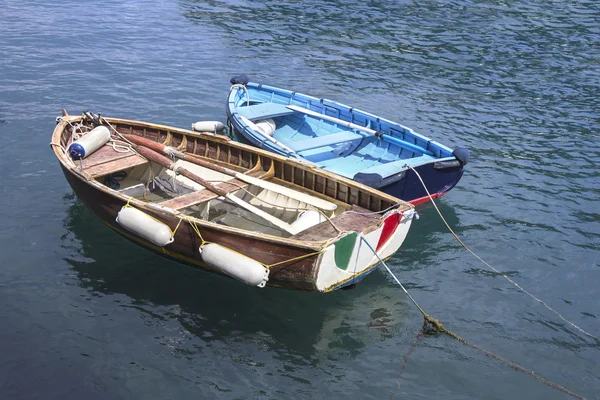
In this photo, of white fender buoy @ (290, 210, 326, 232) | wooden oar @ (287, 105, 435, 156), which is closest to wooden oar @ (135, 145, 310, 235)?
white fender buoy @ (290, 210, 326, 232)

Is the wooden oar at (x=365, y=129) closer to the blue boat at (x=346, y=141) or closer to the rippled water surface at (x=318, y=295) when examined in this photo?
the blue boat at (x=346, y=141)

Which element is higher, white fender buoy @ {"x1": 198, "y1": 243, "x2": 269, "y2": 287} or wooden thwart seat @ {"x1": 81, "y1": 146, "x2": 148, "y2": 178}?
wooden thwart seat @ {"x1": 81, "y1": 146, "x2": 148, "y2": 178}

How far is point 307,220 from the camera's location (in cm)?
1423

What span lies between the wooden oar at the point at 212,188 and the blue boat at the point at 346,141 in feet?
8.72

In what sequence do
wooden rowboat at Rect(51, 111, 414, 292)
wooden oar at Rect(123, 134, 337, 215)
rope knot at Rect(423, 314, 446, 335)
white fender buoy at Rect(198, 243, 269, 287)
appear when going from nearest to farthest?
white fender buoy at Rect(198, 243, 269, 287)
wooden rowboat at Rect(51, 111, 414, 292)
rope knot at Rect(423, 314, 446, 335)
wooden oar at Rect(123, 134, 337, 215)

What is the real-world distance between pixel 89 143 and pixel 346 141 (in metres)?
7.15

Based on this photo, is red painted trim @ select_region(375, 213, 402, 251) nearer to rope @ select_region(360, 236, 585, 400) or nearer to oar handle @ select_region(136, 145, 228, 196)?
rope @ select_region(360, 236, 585, 400)

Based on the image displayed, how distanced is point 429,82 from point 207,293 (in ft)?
55.8

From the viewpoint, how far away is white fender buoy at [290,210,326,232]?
46.2 ft

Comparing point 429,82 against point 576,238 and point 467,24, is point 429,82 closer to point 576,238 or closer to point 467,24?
point 467,24

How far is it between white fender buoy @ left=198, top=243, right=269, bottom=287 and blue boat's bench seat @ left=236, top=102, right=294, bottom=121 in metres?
8.09

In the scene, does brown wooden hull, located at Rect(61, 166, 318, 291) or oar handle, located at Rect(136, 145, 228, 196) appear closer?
brown wooden hull, located at Rect(61, 166, 318, 291)

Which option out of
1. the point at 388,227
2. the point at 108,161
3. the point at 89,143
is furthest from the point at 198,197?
the point at 388,227

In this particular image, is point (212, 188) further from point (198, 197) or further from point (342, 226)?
point (342, 226)
